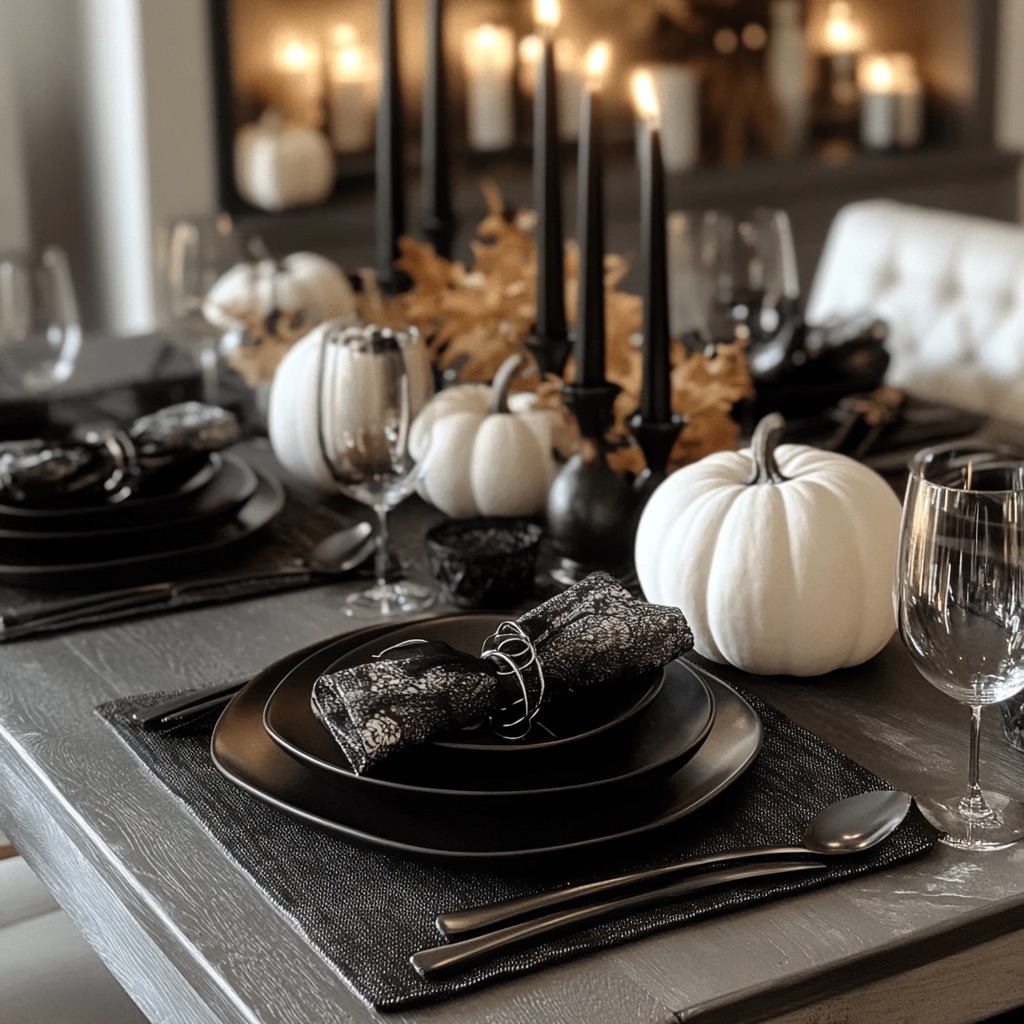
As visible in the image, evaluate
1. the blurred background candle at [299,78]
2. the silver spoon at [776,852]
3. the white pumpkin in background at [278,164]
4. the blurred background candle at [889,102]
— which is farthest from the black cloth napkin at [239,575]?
the blurred background candle at [889,102]

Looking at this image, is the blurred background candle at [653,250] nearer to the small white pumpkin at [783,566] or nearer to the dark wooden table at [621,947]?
the small white pumpkin at [783,566]

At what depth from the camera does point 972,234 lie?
6.73 ft

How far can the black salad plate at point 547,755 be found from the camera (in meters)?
0.73

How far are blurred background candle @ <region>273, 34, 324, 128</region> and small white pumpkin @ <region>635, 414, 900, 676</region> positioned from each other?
2.47 meters

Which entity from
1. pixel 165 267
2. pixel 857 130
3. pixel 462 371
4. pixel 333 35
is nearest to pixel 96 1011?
pixel 462 371

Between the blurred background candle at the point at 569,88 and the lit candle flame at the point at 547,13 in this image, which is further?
the blurred background candle at the point at 569,88

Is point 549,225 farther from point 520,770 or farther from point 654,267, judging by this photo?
point 520,770

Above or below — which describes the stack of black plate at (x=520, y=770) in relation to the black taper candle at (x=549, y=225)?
below

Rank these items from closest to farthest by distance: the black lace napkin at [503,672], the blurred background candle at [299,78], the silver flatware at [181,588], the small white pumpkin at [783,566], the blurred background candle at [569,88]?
the black lace napkin at [503,672] → the small white pumpkin at [783,566] → the silver flatware at [181,588] → the blurred background candle at [299,78] → the blurred background candle at [569,88]

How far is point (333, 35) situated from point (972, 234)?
1700 millimetres

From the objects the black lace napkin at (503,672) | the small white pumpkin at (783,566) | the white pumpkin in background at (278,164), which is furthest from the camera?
the white pumpkin in background at (278,164)

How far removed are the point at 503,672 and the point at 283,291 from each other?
898mm

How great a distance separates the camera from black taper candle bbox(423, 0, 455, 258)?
1468mm

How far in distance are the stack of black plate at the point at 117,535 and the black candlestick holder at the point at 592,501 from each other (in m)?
0.26
